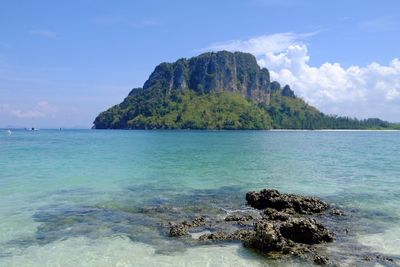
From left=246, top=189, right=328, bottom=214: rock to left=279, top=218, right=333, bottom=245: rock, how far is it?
638 centimetres

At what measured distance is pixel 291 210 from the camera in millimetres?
26031

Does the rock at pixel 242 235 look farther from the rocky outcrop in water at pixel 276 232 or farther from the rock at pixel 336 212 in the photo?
the rock at pixel 336 212

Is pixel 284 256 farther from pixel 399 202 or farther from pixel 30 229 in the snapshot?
pixel 399 202

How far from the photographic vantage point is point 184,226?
880 inches

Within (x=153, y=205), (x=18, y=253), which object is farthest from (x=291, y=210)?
(x=18, y=253)

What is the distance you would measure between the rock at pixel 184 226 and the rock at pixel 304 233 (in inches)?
201

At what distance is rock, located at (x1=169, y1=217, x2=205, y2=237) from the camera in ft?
69.3

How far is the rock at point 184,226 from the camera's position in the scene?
69.3ft

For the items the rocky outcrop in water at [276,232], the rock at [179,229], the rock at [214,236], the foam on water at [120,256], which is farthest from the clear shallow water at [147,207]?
the rock at [214,236]

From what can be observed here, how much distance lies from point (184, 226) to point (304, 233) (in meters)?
6.56

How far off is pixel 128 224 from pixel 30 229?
543cm

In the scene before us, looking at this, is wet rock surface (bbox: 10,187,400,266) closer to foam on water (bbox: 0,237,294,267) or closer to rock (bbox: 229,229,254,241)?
rock (bbox: 229,229,254,241)

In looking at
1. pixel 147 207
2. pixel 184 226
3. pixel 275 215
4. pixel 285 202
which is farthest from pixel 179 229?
pixel 285 202

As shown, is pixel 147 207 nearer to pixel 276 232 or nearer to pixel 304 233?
pixel 276 232
